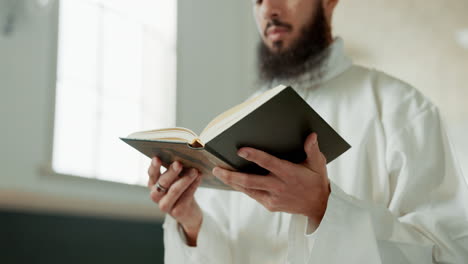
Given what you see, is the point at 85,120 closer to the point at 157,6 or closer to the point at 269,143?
the point at 157,6

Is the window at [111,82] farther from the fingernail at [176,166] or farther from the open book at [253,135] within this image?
the open book at [253,135]

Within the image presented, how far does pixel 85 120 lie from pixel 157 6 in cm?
143

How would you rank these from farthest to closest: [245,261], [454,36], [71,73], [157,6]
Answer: [454,36]
[157,6]
[71,73]
[245,261]

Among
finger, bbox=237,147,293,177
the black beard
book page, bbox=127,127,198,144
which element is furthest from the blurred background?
finger, bbox=237,147,293,177

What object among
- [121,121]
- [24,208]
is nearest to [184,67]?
[121,121]

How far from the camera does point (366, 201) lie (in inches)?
60.1

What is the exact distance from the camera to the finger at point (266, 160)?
124 cm

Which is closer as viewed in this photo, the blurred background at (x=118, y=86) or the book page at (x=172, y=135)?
the book page at (x=172, y=135)

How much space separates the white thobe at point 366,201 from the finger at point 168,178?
0.23 metres

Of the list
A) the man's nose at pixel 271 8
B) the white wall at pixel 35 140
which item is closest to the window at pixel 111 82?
the white wall at pixel 35 140

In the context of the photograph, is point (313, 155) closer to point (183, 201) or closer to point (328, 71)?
point (183, 201)

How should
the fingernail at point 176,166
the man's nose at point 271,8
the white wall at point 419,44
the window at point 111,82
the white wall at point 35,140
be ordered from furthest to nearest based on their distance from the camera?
the white wall at point 419,44, the window at point 111,82, the white wall at point 35,140, the man's nose at point 271,8, the fingernail at point 176,166

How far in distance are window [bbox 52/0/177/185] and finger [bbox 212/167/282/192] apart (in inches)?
101

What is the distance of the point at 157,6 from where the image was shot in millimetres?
4852
